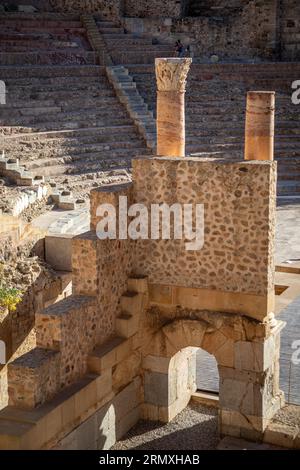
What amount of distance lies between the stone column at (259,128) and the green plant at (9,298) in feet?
12.1

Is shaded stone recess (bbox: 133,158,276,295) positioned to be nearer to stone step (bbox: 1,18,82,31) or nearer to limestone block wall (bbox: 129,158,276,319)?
limestone block wall (bbox: 129,158,276,319)

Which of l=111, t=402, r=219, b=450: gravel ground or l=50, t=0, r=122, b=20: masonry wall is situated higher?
l=50, t=0, r=122, b=20: masonry wall

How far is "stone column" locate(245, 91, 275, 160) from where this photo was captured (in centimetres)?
1006

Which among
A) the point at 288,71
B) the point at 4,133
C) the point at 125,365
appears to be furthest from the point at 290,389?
the point at 288,71

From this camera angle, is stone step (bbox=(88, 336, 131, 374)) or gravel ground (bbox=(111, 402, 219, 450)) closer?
stone step (bbox=(88, 336, 131, 374))

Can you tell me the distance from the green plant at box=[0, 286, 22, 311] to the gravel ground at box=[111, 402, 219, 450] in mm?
2464

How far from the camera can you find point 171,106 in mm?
10383

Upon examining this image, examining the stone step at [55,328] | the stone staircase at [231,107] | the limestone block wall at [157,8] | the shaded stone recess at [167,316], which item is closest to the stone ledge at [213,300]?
the shaded stone recess at [167,316]

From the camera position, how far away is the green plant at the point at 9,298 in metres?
10.8

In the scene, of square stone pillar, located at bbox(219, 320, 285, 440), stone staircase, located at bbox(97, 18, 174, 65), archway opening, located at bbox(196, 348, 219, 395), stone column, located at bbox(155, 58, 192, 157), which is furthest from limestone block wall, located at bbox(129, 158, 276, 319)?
stone staircase, located at bbox(97, 18, 174, 65)

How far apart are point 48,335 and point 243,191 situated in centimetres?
276

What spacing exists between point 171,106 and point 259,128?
1.17m

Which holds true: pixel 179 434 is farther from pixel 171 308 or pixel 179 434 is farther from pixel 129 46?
pixel 129 46

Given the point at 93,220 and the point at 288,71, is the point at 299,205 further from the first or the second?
the point at 93,220
